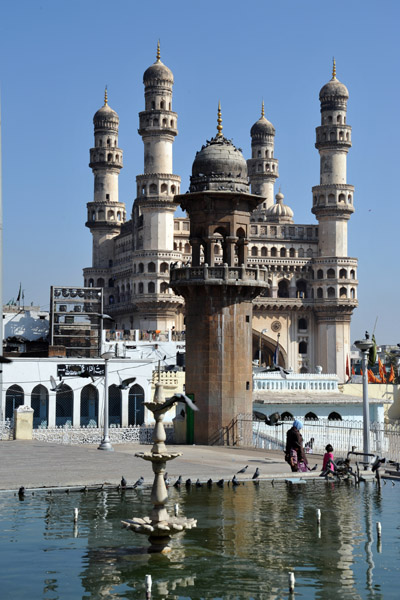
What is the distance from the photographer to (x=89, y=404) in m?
41.6

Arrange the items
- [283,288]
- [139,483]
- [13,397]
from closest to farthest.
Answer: [139,483]
[13,397]
[283,288]

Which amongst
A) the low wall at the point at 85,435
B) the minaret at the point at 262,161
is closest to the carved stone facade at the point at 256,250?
the minaret at the point at 262,161

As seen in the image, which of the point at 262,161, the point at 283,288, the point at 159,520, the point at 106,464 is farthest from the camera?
the point at 262,161

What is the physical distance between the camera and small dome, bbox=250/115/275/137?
9625 cm

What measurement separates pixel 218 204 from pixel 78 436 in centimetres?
914

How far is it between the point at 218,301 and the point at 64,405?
12.7 metres

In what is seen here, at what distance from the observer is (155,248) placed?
71500 mm

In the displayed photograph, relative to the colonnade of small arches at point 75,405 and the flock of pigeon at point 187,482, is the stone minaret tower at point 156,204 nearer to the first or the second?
the colonnade of small arches at point 75,405

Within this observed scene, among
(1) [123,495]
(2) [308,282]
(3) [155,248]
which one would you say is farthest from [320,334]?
(1) [123,495]

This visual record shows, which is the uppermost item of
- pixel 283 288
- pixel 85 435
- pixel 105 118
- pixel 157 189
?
pixel 105 118

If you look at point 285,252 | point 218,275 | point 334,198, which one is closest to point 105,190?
point 285,252

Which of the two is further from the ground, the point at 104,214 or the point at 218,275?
the point at 104,214

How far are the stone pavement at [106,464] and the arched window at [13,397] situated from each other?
31.4 ft

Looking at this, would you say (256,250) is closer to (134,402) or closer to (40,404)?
(134,402)
